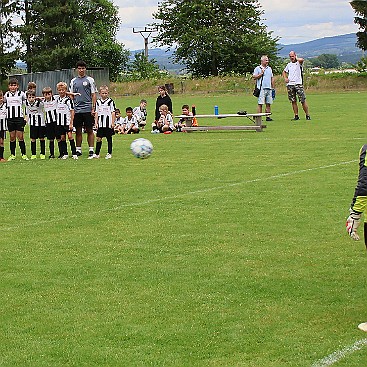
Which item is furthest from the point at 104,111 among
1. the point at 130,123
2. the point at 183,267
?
the point at 183,267

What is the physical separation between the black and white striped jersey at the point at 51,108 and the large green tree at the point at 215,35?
5729cm

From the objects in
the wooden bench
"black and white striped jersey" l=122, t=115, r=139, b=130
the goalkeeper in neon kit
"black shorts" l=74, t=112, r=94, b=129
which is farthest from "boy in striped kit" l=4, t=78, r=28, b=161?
the goalkeeper in neon kit

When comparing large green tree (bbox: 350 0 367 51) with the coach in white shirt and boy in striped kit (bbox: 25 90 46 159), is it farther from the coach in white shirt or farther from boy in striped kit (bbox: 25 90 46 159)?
boy in striped kit (bbox: 25 90 46 159)

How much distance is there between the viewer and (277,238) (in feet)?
32.0

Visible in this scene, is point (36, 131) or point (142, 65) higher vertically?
point (142, 65)

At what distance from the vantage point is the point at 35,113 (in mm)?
18844

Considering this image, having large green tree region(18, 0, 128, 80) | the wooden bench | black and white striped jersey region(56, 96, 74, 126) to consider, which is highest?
large green tree region(18, 0, 128, 80)

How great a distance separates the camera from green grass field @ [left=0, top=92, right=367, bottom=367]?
6262mm

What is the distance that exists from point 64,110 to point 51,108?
0.32m

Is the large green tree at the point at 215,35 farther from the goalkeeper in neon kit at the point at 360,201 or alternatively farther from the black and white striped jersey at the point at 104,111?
the goalkeeper in neon kit at the point at 360,201

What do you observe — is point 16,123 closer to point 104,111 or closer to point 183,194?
point 104,111

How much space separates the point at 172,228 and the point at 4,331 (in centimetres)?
409

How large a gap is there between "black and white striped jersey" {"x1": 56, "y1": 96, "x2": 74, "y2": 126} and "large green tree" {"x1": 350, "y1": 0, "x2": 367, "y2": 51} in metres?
52.2

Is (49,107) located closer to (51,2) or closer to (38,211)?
(38,211)
